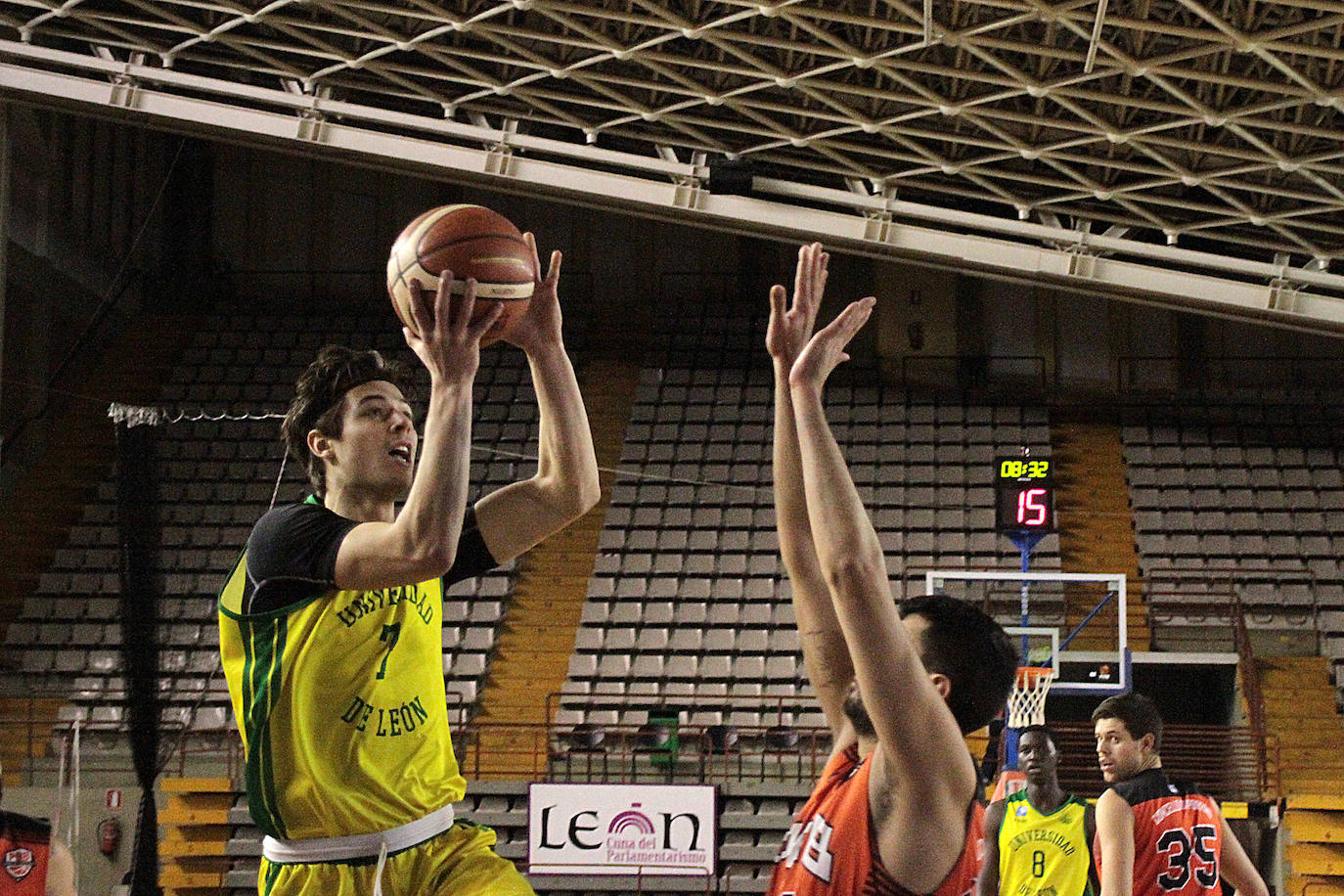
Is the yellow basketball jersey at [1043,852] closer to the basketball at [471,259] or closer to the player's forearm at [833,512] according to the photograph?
the basketball at [471,259]

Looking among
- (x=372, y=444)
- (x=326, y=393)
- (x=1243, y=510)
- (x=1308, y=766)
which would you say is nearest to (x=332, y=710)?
(x=372, y=444)

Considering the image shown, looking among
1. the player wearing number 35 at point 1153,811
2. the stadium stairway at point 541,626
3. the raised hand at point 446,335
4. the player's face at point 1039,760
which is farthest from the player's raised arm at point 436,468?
the stadium stairway at point 541,626

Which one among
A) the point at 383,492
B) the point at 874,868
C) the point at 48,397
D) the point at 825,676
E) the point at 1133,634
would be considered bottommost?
the point at 874,868

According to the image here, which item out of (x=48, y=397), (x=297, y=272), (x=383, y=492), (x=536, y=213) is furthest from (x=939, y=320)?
(x=383, y=492)

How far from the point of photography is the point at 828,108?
16.1 metres

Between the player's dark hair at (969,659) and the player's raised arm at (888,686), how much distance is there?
0.53 ft

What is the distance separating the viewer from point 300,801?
3.38 metres

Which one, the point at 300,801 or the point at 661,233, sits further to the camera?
the point at 661,233

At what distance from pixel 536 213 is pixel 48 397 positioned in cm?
715

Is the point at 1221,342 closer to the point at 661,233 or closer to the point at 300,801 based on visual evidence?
the point at 661,233

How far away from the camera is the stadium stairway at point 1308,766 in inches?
548

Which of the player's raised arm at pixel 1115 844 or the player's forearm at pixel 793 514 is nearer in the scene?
the player's forearm at pixel 793 514

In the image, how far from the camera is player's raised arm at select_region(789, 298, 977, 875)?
2.28m

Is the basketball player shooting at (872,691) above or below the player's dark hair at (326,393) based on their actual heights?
below
